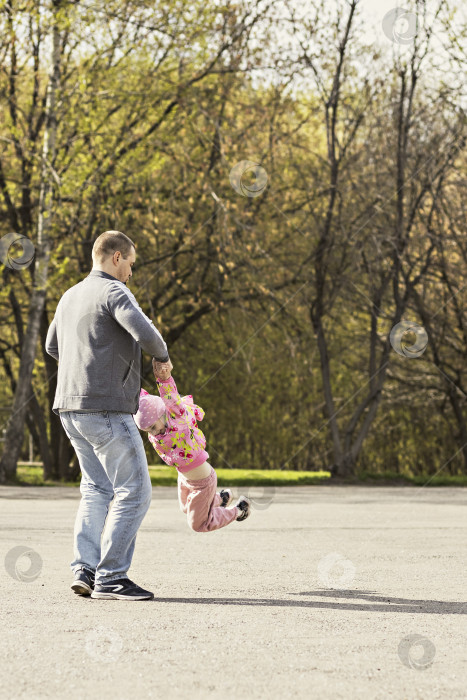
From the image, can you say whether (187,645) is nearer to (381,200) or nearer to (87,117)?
(87,117)

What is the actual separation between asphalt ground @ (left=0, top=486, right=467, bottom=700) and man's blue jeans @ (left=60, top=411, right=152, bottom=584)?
0.78ft

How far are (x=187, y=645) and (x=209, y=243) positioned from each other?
1444 cm

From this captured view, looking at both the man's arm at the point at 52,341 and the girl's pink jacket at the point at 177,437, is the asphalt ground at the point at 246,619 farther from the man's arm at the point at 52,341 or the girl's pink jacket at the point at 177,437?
the man's arm at the point at 52,341

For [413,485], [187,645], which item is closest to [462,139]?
[413,485]

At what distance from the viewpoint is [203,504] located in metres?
6.29

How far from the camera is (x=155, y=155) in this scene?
17.6 metres

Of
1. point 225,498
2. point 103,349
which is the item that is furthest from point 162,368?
point 225,498

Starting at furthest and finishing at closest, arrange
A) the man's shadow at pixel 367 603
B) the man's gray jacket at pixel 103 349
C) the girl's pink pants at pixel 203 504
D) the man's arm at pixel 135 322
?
the girl's pink pants at pixel 203 504
the man's gray jacket at pixel 103 349
the man's arm at pixel 135 322
the man's shadow at pixel 367 603

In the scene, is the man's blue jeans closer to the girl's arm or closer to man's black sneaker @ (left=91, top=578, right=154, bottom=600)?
man's black sneaker @ (left=91, top=578, right=154, bottom=600)

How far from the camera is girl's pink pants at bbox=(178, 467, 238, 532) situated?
6262mm

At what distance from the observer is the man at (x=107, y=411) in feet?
17.8

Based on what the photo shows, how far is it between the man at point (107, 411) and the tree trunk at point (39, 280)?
10.7 metres

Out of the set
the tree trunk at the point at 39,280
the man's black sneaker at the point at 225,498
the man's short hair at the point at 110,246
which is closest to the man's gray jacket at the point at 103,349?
the man's short hair at the point at 110,246

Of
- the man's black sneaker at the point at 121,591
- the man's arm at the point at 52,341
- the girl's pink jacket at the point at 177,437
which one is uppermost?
the man's arm at the point at 52,341
